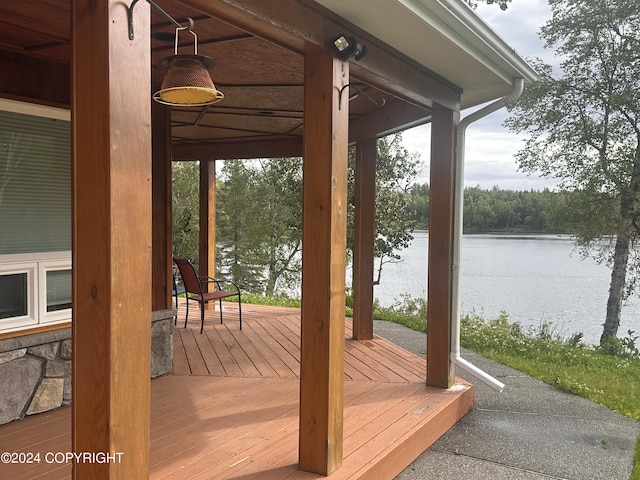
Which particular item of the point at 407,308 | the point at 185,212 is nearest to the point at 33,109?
the point at 407,308

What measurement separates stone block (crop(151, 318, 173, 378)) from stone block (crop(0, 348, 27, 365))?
0.93 m

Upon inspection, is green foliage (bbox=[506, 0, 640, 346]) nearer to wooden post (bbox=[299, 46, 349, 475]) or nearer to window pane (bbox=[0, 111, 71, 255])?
wooden post (bbox=[299, 46, 349, 475])

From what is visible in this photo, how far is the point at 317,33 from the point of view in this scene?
2184 millimetres

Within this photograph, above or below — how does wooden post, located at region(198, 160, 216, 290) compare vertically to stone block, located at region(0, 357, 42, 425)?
above

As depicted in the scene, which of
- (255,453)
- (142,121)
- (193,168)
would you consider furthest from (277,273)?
(142,121)

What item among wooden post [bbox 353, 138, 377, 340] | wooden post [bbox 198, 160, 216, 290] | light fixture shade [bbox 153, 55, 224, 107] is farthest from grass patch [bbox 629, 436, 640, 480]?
wooden post [bbox 198, 160, 216, 290]

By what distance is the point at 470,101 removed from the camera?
13.0 feet

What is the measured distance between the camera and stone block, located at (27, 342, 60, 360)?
291 centimetres

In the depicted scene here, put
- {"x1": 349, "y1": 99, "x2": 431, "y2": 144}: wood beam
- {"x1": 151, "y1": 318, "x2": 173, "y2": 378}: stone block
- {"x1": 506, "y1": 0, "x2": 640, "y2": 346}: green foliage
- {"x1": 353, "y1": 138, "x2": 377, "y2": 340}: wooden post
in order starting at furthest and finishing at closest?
1. {"x1": 506, "y1": 0, "x2": 640, "y2": 346}: green foliage
2. {"x1": 353, "y1": 138, "x2": 377, "y2": 340}: wooden post
3. {"x1": 349, "y1": 99, "x2": 431, "y2": 144}: wood beam
4. {"x1": 151, "y1": 318, "x2": 173, "y2": 378}: stone block

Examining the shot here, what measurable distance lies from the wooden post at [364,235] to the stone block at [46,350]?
9.11 ft

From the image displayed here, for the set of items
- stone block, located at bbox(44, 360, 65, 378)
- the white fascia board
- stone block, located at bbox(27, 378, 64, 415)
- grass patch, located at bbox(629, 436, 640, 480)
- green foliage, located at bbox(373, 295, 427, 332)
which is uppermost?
the white fascia board

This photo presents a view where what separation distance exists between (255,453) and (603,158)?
9.49 metres

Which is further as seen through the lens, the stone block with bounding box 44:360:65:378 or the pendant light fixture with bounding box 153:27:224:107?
the stone block with bounding box 44:360:65:378

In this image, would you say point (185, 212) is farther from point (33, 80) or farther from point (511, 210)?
point (33, 80)
